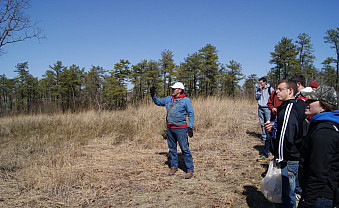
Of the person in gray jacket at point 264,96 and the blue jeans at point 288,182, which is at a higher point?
the person in gray jacket at point 264,96

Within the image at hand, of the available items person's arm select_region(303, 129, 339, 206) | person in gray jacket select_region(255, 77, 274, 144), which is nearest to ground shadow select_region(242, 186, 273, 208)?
person's arm select_region(303, 129, 339, 206)

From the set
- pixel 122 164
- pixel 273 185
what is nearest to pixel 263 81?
pixel 273 185

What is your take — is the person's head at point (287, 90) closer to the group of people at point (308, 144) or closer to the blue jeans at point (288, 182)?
the group of people at point (308, 144)

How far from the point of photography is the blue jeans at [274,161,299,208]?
2320 mm

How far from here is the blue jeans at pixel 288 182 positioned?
232 cm

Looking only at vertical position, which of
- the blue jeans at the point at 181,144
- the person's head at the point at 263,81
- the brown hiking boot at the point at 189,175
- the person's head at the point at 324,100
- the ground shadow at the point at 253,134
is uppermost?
the person's head at the point at 263,81

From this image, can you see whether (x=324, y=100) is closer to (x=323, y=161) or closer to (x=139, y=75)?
(x=323, y=161)

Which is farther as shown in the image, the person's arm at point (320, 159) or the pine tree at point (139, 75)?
the pine tree at point (139, 75)

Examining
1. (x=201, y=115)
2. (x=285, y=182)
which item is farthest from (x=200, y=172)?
(x=201, y=115)

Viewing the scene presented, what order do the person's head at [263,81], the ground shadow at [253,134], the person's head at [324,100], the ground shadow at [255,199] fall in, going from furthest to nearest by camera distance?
the ground shadow at [253,134] → the person's head at [263,81] → the ground shadow at [255,199] → the person's head at [324,100]

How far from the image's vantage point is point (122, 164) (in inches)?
200

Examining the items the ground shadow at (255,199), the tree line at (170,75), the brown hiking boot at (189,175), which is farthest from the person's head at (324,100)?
the tree line at (170,75)

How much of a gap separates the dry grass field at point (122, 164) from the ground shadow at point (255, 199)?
0.02m

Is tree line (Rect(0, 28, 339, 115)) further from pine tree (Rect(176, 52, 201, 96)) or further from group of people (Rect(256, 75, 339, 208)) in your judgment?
group of people (Rect(256, 75, 339, 208))
